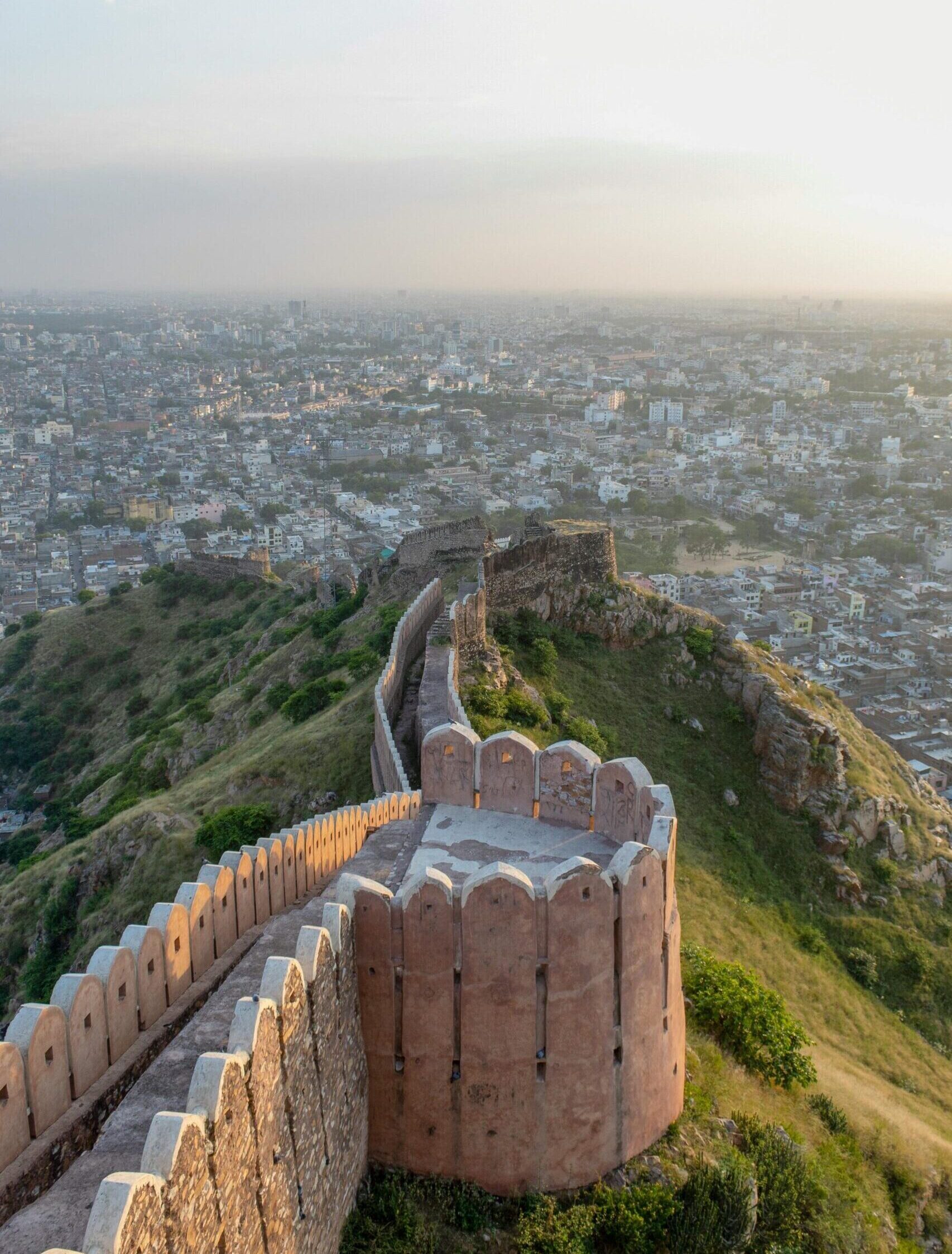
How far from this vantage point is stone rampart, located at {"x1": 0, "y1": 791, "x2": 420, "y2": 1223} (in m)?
5.95

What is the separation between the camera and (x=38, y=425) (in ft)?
473

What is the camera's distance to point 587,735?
2102 cm

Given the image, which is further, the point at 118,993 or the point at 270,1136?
the point at 118,993

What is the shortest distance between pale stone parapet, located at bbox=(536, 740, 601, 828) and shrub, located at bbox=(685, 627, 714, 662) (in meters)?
16.3

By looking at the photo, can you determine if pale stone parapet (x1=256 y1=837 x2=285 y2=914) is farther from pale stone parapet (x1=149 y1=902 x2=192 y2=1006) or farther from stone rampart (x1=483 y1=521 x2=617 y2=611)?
stone rampart (x1=483 y1=521 x2=617 y2=611)

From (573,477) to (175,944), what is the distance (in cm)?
9965

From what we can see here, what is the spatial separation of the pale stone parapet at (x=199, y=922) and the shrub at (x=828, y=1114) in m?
6.89

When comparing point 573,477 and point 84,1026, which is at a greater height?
point 84,1026

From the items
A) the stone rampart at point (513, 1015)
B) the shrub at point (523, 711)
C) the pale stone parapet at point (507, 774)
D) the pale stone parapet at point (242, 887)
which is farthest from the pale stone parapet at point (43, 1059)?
the shrub at point (523, 711)

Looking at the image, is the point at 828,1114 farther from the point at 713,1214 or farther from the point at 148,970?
the point at 148,970

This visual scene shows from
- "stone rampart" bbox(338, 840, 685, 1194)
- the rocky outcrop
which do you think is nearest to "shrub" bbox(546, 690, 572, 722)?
the rocky outcrop

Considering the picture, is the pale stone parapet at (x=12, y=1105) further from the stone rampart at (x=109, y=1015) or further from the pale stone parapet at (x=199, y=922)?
the pale stone parapet at (x=199, y=922)

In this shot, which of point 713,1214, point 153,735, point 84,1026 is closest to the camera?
point 84,1026

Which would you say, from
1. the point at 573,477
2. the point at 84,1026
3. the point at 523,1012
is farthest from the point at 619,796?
the point at 573,477
